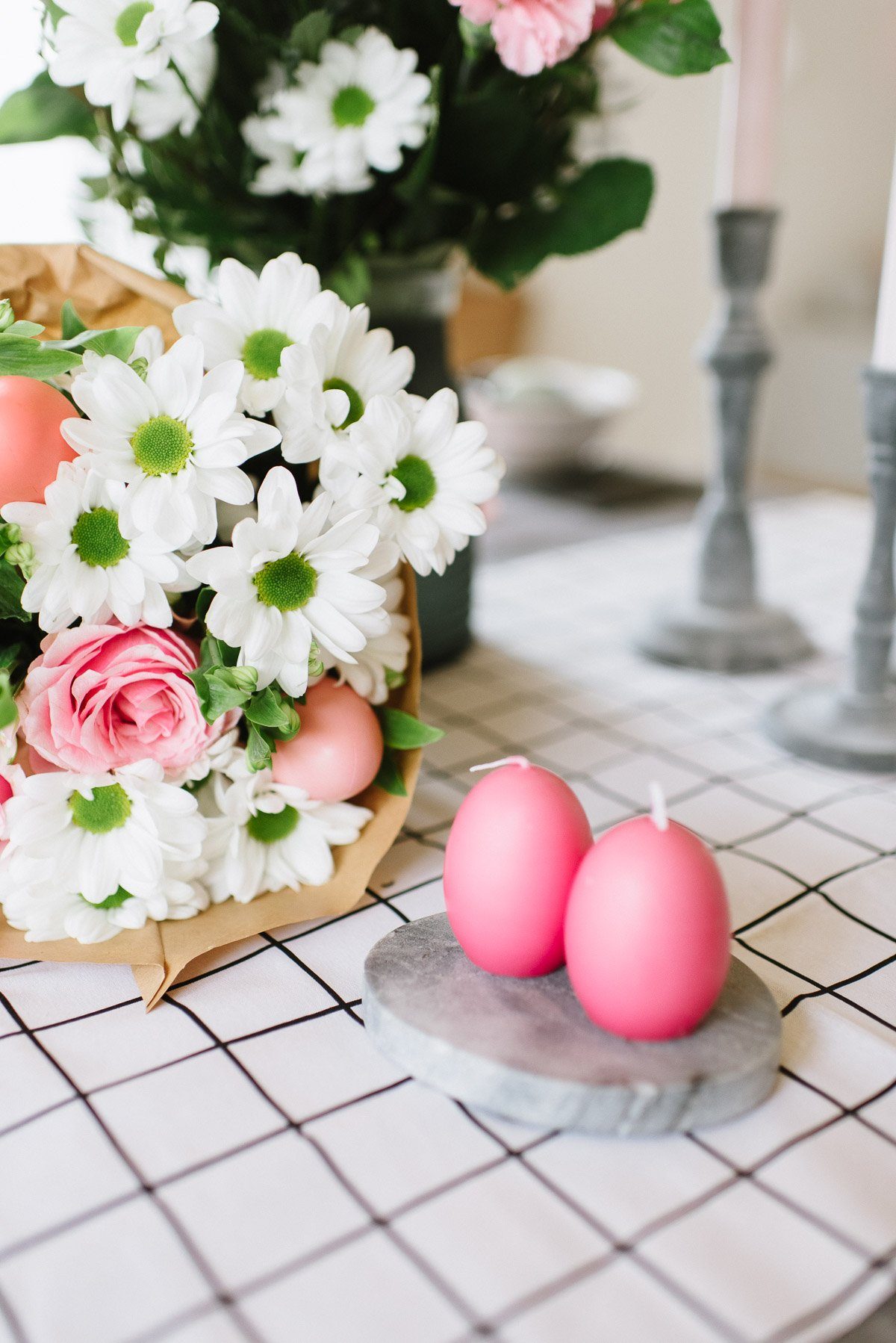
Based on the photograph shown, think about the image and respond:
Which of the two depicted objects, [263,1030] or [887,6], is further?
[887,6]

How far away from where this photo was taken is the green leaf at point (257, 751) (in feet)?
1.44

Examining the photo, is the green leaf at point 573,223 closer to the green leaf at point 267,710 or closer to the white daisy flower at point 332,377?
the white daisy flower at point 332,377

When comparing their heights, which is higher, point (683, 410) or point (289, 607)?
point (289, 607)

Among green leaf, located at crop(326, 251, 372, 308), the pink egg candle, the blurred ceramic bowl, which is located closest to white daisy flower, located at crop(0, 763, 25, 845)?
the pink egg candle

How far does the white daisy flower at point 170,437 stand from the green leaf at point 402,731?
137mm

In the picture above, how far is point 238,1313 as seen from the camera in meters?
0.30

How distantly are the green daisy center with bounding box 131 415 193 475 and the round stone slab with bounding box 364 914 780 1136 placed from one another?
200mm

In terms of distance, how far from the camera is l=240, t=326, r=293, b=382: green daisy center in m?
0.44

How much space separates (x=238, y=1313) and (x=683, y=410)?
113 inches


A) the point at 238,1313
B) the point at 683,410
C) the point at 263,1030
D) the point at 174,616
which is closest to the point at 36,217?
the point at 174,616

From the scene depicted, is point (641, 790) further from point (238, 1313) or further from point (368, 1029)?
point (238, 1313)

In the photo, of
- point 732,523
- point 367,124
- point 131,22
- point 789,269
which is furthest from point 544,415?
point 789,269

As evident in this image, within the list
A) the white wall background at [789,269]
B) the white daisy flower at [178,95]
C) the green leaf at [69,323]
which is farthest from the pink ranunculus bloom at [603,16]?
the white wall background at [789,269]

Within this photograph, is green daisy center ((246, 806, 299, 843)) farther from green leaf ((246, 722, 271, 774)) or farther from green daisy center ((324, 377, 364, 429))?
green daisy center ((324, 377, 364, 429))
